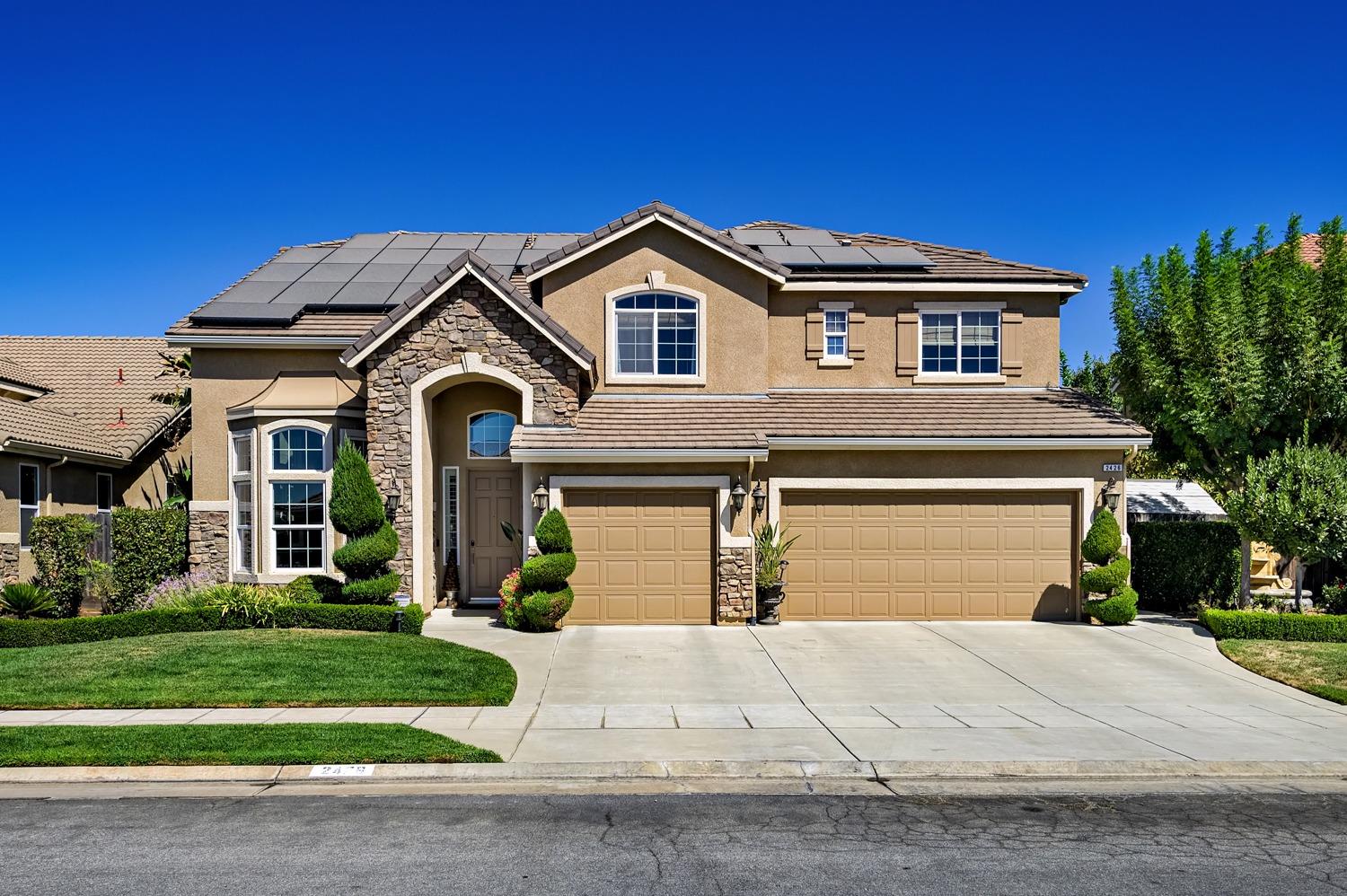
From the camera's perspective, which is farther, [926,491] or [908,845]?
[926,491]

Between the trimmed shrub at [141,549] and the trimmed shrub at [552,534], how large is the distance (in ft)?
22.8

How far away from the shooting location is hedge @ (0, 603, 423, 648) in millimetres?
14376

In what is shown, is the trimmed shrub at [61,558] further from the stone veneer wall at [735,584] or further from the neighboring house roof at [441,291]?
the stone veneer wall at [735,584]

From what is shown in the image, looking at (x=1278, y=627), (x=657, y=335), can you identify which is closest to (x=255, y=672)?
(x=657, y=335)

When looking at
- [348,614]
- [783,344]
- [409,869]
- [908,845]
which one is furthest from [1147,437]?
[409,869]

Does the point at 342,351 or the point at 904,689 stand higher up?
the point at 342,351

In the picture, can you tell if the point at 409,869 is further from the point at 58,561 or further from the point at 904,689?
the point at 58,561

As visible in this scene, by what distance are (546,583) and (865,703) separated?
606cm

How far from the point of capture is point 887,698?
11.8 m

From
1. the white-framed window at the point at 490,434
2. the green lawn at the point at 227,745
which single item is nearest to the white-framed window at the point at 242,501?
the white-framed window at the point at 490,434

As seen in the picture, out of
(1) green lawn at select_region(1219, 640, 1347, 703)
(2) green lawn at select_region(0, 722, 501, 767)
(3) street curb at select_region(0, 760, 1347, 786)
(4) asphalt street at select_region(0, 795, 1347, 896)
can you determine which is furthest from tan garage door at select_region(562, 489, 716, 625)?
(4) asphalt street at select_region(0, 795, 1347, 896)

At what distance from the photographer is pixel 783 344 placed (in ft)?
62.3

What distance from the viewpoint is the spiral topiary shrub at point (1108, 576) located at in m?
16.5

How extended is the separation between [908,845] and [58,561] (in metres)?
15.5
